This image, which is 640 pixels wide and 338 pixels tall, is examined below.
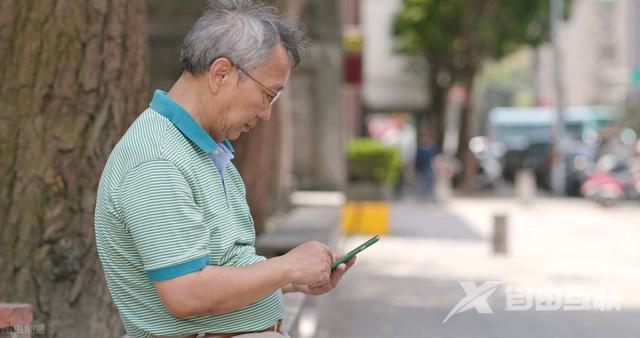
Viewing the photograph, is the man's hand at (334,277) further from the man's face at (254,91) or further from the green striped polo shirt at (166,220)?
the man's face at (254,91)

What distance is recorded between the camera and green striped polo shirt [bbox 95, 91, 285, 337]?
8.32ft

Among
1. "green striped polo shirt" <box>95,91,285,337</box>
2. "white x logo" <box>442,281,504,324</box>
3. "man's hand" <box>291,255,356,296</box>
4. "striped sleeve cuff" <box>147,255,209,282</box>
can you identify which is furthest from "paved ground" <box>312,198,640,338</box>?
"striped sleeve cuff" <box>147,255,209,282</box>

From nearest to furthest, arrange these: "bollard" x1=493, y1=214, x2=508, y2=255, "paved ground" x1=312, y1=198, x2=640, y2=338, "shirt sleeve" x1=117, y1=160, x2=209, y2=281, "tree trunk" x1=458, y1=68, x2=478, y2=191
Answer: "shirt sleeve" x1=117, y1=160, x2=209, y2=281
"paved ground" x1=312, y1=198, x2=640, y2=338
"bollard" x1=493, y1=214, x2=508, y2=255
"tree trunk" x1=458, y1=68, x2=478, y2=191

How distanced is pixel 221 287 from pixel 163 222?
0.19 metres

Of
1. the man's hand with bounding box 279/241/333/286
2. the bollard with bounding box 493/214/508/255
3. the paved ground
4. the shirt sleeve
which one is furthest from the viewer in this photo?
the bollard with bounding box 493/214/508/255

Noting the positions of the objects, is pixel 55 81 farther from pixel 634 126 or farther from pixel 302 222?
pixel 634 126

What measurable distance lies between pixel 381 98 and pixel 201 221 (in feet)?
142

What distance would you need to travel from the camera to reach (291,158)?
24.4 meters

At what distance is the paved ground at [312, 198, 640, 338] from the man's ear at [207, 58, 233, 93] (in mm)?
1450

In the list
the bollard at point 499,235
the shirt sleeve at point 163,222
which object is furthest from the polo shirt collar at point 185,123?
the bollard at point 499,235

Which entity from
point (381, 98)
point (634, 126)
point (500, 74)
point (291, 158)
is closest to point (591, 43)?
point (634, 126)

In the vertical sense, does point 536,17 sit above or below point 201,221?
below
